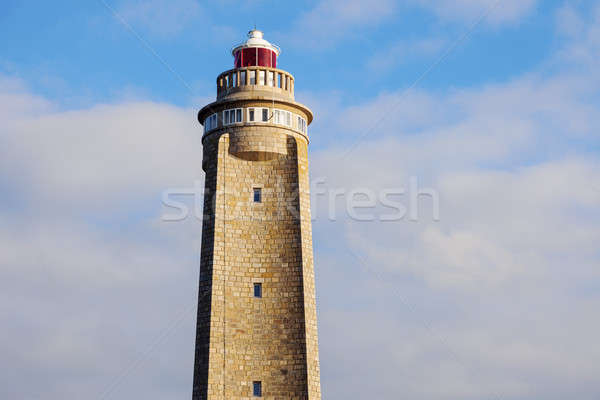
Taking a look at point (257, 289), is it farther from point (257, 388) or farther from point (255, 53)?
point (255, 53)

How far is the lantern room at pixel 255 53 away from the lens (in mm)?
51281

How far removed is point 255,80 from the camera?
5031 centimetres

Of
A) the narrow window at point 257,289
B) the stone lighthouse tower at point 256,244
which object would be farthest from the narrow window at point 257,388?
the narrow window at point 257,289

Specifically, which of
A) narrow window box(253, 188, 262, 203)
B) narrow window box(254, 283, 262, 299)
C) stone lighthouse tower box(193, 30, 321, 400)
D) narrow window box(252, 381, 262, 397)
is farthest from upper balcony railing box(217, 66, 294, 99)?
narrow window box(252, 381, 262, 397)

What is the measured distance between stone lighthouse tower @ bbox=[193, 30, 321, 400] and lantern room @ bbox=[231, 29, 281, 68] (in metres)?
0.05

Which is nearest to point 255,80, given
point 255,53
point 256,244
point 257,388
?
point 255,53

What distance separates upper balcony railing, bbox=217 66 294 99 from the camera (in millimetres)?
50188

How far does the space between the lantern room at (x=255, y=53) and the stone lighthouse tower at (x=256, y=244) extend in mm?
54

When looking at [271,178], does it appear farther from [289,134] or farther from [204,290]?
[204,290]

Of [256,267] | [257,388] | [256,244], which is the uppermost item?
[256,244]

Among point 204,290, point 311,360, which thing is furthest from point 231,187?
point 311,360

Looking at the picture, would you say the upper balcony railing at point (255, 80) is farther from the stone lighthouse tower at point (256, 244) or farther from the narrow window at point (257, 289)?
the narrow window at point (257, 289)

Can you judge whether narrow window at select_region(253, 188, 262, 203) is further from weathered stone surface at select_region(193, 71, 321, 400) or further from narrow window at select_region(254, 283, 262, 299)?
narrow window at select_region(254, 283, 262, 299)

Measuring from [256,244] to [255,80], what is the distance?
8.85 m
